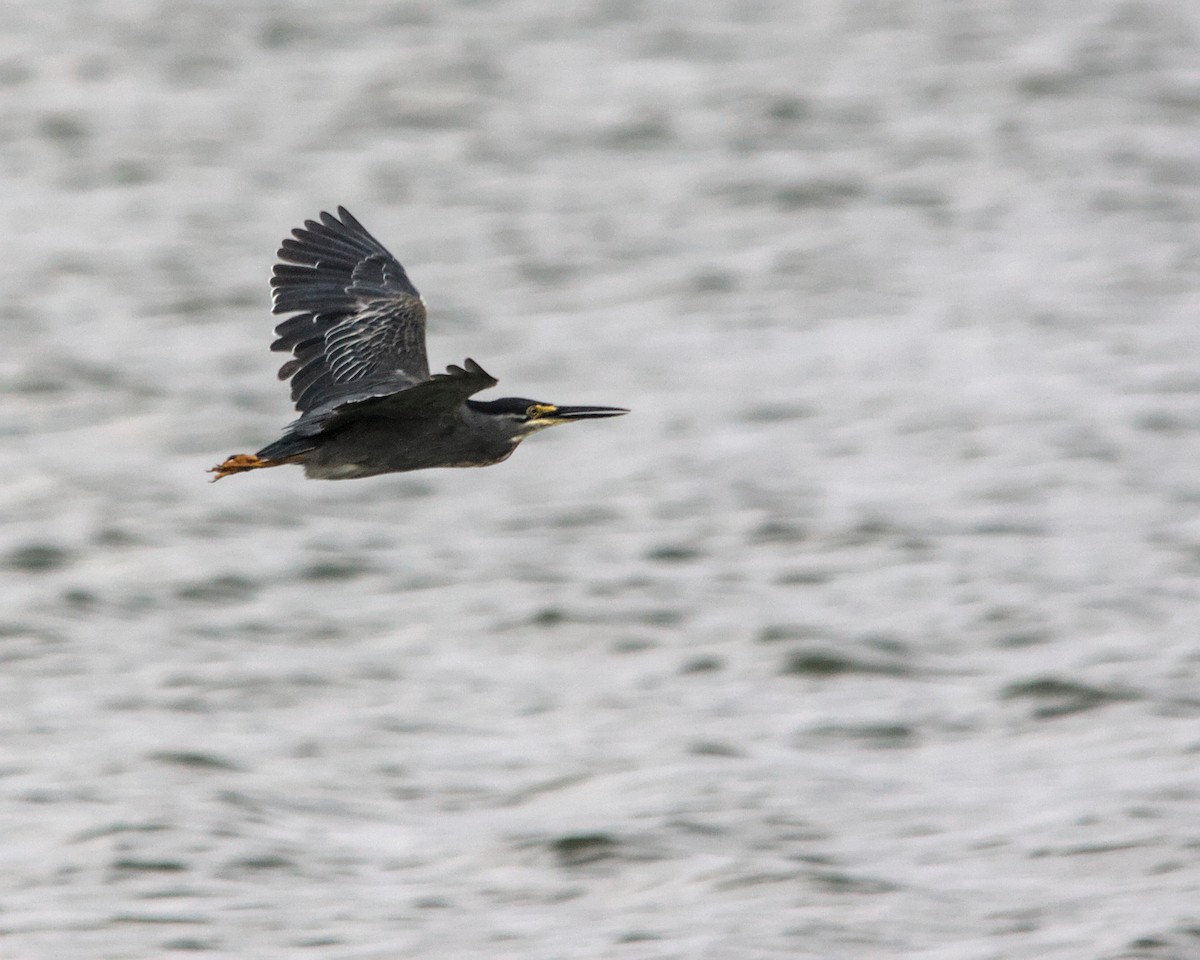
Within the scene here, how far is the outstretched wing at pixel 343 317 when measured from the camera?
9289mm

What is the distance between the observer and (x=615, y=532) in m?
17.1

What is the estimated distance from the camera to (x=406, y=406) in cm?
826

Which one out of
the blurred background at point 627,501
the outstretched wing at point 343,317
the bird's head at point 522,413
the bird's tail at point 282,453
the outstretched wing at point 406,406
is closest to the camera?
the outstretched wing at point 406,406

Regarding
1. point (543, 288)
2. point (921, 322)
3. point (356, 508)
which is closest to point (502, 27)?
point (543, 288)

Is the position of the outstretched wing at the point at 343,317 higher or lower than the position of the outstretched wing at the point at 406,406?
higher

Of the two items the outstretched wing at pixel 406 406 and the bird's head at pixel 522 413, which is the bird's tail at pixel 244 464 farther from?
the bird's head at pixel 522 413

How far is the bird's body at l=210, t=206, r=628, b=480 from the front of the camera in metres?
8.26

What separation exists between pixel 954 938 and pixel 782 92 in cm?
1464

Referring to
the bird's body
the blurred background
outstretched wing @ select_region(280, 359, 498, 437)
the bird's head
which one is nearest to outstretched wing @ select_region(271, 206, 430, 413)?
the bird's body

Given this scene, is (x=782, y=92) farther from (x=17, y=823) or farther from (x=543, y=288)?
(x=17, y=823)

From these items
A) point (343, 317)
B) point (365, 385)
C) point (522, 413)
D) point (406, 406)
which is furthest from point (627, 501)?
point (406, 406)

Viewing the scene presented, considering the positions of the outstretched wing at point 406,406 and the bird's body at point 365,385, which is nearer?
the outstretched wing at point 406,406

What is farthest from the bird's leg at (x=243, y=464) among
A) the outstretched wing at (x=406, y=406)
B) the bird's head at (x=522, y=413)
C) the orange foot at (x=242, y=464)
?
the bird's head at (x=522, y=413)

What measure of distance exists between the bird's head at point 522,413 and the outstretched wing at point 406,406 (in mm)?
208
